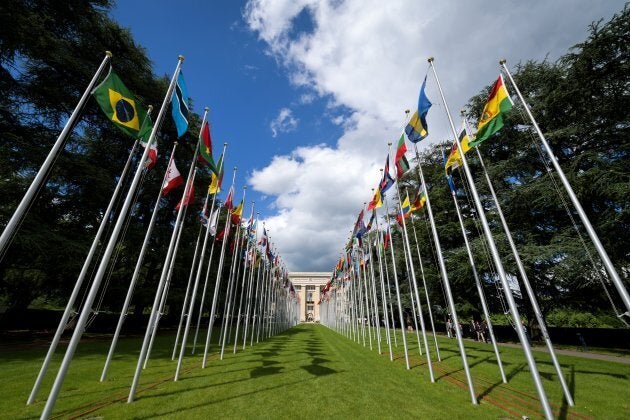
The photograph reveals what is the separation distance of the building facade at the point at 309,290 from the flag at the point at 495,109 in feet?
323

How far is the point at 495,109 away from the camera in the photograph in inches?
315

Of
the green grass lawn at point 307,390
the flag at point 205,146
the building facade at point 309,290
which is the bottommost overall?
the green grass lawn at point 307,390

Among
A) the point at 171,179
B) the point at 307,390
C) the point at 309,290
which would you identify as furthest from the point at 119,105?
→ the point at 309,290

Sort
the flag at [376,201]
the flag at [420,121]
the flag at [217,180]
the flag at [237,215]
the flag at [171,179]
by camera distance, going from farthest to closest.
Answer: the flag at [237,215] → the flag at [376,201] → the flag at [217,180] → the flag at [171,179] → the flag at [420,121]

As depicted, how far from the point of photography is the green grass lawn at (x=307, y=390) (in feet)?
22.8

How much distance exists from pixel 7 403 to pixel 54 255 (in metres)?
11.6

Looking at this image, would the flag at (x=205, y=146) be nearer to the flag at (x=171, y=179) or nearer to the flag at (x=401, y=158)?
the flag at (x=171, y=179)

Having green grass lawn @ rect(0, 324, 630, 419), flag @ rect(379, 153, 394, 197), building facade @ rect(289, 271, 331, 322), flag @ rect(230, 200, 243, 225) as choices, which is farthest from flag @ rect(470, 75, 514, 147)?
building facade @ rect(289, 271, 331, 322)

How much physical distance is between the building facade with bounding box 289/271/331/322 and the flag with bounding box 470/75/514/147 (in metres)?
98.6

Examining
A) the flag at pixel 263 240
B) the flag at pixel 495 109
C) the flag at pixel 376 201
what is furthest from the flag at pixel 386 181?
the flag at pixel 263 240

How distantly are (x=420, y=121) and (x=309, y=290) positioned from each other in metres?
101

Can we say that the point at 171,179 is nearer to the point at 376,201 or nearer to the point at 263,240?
the point at 376,201

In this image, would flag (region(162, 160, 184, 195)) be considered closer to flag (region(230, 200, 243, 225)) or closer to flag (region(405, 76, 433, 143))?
flag (region(230, 200, 243, 225))

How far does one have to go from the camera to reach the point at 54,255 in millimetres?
16234
